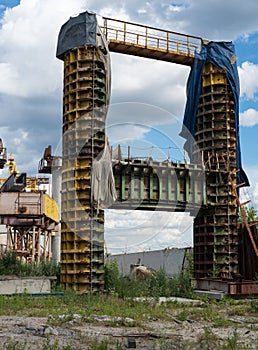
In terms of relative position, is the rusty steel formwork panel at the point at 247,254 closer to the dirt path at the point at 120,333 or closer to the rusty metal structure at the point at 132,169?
the rusty metal structure at the point at 132,169

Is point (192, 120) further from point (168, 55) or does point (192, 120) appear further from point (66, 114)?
point (66, 114)

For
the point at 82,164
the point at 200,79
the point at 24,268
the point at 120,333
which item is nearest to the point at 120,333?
the point at 120,333

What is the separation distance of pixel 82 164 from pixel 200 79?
27.7ft

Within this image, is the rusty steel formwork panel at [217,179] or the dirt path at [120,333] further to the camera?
the rusty steel formwork panel at [217,179]

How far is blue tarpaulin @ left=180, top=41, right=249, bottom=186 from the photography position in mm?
27578

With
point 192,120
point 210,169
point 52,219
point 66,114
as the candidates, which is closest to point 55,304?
point 66,114

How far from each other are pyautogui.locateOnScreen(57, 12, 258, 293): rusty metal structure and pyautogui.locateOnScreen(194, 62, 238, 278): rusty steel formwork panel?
0.05 m

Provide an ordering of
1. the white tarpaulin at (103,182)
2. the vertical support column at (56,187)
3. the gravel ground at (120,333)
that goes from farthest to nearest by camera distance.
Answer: the vertical support column at (56,187) < the white tarpaulin at (103,182) < the gravel ground at (120,333)

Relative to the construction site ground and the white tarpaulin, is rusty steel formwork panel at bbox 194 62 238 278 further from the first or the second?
the white tarpaulin

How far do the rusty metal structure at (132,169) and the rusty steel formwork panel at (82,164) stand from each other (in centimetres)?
4

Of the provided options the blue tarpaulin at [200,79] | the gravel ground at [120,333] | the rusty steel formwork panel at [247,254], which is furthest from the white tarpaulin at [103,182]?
the gravel ground at [120,333]

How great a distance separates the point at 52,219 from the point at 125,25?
1658cm

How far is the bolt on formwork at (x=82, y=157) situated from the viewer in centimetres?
2302

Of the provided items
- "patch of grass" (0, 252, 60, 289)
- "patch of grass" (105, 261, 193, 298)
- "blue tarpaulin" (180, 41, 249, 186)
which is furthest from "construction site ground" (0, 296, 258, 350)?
"blue tarpaulin" (180, 41, 249, 186)
